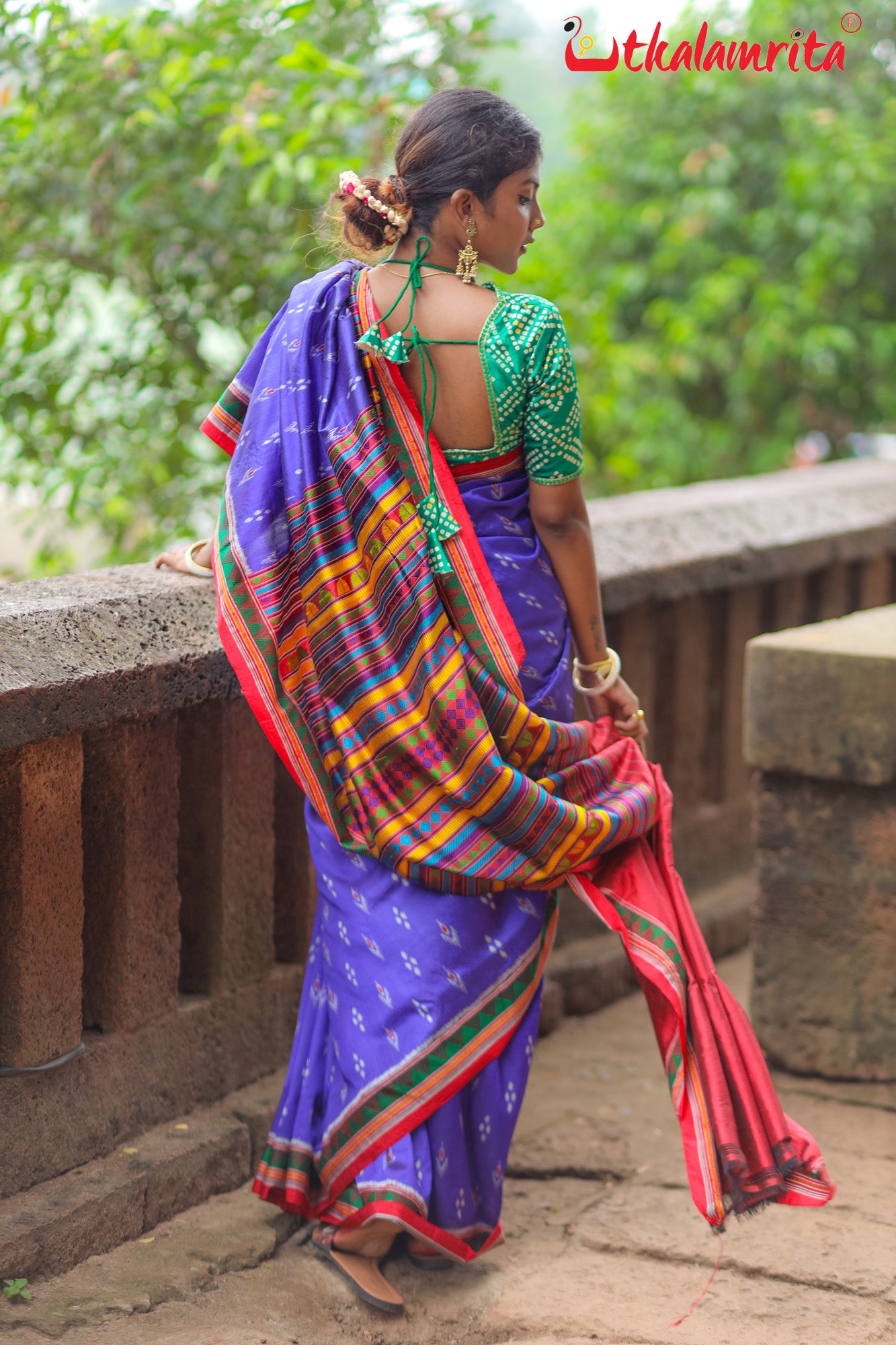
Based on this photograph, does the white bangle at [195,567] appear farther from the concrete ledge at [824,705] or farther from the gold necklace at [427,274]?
the concrete ledge at [824,705]

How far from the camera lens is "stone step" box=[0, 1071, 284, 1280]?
215cm

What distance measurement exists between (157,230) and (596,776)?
7.01 feet

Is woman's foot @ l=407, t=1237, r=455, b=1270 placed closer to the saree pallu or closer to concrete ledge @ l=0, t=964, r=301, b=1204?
the saree pallu

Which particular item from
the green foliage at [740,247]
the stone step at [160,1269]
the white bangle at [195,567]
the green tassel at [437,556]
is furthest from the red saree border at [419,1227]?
the green foliage at [740,247]

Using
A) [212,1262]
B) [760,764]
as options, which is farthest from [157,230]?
[212,1262]

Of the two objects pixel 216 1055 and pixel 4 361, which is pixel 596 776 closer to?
pixel 216 1055

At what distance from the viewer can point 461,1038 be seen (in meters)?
2.23

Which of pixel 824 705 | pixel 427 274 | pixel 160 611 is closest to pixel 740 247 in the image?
pixel 824 705

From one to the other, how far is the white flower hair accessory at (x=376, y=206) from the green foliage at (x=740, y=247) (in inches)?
129

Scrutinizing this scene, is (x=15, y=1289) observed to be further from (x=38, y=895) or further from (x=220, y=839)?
(x=220, y=839)

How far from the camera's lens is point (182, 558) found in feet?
8.52

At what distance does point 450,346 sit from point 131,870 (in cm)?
97

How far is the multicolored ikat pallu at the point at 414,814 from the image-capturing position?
212 cm

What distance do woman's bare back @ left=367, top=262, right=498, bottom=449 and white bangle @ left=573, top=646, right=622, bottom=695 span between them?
420mm
